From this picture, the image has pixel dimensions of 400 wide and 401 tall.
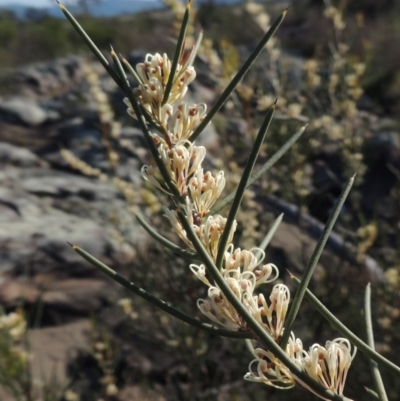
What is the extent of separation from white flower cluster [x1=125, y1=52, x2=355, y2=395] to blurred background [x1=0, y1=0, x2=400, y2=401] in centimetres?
48

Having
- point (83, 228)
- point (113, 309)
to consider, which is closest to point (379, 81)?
point (83, 228)

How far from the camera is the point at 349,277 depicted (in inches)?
77.9

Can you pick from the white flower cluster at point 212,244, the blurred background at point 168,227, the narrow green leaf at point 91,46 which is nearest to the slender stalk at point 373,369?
the white flower cluster at point 212,244

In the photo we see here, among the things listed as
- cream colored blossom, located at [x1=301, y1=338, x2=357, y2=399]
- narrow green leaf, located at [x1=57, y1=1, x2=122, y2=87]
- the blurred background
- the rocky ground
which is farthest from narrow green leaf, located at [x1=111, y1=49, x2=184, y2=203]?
the rocky ground

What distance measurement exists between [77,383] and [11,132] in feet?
16.1

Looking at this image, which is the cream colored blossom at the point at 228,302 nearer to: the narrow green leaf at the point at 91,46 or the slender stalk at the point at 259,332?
the slender stalk at the point at 259,332

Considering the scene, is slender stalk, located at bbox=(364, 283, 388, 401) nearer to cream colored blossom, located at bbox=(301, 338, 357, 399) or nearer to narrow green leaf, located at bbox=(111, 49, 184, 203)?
cream colored blossom, located at bbox=(301, 338, 357, 399)

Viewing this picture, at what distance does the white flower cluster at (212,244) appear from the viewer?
35 centimetres

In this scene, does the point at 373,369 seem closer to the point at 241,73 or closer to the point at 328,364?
the point at 328,364

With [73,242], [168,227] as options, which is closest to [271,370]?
[168,227]

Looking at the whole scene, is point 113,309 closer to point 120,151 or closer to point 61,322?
point 61,322

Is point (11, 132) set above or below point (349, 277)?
below

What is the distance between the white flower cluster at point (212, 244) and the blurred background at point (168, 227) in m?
0.48

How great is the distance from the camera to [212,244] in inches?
15.1
